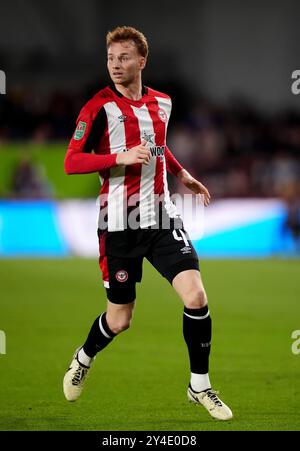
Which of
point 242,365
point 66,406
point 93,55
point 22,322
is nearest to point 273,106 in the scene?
point 93,55

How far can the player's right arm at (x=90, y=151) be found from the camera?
554 cm

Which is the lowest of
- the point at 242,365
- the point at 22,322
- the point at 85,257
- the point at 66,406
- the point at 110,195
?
the point at 85,257

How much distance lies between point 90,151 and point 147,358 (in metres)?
2.58

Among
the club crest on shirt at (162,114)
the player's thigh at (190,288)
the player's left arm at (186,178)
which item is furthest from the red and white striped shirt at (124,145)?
the player's thigh at (190,288)

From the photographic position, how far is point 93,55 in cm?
2273

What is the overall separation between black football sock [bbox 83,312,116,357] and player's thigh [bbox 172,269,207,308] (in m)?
0.70

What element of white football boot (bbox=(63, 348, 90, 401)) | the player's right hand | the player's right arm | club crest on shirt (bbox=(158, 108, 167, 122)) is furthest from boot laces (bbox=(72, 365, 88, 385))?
club crest on shirt (bbox=(158, 108, 167, 122))

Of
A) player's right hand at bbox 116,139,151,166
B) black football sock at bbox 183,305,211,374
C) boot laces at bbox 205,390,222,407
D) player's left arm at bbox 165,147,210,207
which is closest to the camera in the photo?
player's right hand at bbox 116,139,151,166

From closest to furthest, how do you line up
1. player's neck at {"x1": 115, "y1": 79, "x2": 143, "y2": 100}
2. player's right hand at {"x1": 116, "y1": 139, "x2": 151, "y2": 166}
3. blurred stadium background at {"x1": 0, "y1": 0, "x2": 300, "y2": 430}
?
player's right hand at {"x1": 116, "y1": 139, "x2": 151, "y2": 166} < player's neck at {"x1": 115, "y1": 79, "x2": 143, "y2": 100} < blurred stadium background at {"x1": 0, "y1": 0, "x2": 300, "y2": 430}

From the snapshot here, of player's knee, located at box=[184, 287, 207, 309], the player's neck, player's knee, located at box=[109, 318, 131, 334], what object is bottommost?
player's knee, located at box=[109, 318, 131, 334]

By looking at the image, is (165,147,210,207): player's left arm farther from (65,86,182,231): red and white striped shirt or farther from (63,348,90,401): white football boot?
(63,348,90,401): white football boot

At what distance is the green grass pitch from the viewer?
5.60 metres
